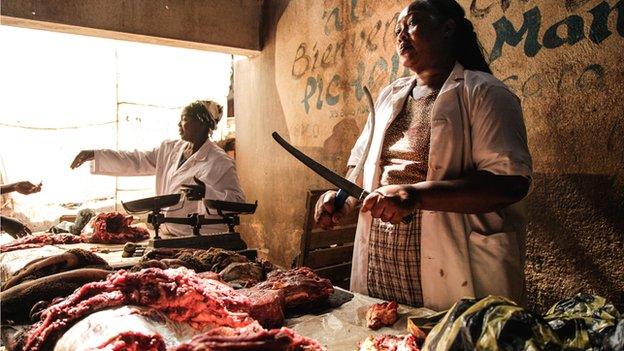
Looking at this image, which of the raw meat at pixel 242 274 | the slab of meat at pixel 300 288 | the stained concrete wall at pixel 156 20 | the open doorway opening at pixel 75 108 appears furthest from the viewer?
the open doorway opening at pixel 75 108

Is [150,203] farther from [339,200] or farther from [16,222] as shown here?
[339,200]

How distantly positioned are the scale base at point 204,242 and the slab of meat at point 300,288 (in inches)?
61.0

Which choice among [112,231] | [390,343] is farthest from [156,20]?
[390,343]

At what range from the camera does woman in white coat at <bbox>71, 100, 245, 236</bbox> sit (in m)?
5.10

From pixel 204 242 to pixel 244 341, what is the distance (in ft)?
8.73

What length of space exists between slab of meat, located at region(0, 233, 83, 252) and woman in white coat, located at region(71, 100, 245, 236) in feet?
2.89

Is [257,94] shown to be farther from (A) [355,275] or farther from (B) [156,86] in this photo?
(A) [355,275]

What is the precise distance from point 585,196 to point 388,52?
2539mm

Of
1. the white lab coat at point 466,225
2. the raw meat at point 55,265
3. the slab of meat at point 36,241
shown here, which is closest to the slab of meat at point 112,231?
the slab of meat at point 36,241

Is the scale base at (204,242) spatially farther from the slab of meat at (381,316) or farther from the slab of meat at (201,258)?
the slab of meat at (381,316)

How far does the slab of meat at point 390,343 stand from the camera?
5.16 ft

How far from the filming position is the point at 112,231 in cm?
490

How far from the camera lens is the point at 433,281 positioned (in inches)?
91.3

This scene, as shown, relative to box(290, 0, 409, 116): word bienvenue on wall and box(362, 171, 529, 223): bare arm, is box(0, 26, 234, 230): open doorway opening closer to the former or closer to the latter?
box(290, 0, 409, 116): word bienvenue on wall
